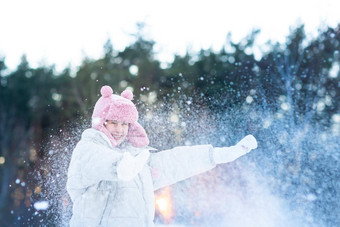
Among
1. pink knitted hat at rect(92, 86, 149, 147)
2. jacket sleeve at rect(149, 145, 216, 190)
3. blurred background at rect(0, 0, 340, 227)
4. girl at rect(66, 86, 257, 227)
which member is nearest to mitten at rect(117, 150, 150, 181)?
girl at rect(66, 86, 257, 227)

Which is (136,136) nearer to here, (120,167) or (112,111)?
(112,111)

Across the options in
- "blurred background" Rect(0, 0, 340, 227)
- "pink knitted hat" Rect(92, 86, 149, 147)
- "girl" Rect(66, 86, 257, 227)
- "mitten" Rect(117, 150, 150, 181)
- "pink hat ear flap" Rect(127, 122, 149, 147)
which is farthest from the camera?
"blurred background" Rect(0, 0, 340, 227)

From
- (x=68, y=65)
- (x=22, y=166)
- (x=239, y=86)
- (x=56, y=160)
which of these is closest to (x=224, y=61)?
(x=239, y=86)

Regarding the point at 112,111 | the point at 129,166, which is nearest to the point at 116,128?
the point at 112,111

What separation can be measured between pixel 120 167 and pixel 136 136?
860 millimetres

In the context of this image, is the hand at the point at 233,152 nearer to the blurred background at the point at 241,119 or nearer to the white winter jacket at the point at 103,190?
the white winter jacket at the point at 103,190

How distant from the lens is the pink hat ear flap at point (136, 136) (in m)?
3.17

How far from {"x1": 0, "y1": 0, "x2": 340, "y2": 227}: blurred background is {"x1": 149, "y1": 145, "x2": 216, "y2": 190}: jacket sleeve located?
4.61 metres

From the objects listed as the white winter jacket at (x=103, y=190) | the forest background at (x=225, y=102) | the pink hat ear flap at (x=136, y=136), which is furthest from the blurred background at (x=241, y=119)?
the white winter jacket at (x=103, y=190)

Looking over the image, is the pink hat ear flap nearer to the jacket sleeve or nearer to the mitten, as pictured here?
the jacket sleeve

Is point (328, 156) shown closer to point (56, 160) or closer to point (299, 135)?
point (299, 135)

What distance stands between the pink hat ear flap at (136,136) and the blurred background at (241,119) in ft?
15.0

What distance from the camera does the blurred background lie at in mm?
10172

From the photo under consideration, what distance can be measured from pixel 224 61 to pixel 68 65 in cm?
685
